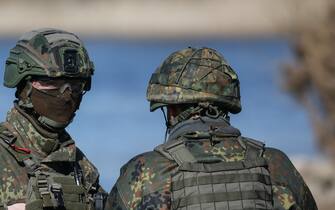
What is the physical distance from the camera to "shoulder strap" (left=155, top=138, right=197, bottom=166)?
7891 mm

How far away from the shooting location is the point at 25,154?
8.83m

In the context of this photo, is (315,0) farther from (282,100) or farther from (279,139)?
(282,100)

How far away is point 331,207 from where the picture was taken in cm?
2231

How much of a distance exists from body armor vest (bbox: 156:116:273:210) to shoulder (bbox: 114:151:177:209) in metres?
0.04

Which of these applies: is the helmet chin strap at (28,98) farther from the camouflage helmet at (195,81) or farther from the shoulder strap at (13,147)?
the camouflage helmet at (195,81)

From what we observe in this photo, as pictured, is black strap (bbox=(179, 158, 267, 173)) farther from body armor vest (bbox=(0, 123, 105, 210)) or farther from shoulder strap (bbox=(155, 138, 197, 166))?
body armor vest (bbox=(0, 123, 105, 210))

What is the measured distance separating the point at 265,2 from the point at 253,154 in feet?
124

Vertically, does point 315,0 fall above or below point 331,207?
above

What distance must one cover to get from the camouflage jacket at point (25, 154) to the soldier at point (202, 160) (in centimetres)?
92

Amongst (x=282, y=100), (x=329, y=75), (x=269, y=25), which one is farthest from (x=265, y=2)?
(x=329, y=75)

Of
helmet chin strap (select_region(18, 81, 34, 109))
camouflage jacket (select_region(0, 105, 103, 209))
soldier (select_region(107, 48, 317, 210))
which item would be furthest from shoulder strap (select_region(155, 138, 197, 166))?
helmet chin strap (select_region(18, 81, 34, 109))

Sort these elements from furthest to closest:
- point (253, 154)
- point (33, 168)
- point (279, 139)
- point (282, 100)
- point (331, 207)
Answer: point (282, 100), point (279, 139), point (331, 207), point (33, 168), point (253, 154)

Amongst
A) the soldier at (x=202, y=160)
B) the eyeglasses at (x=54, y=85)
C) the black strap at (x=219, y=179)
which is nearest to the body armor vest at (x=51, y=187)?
the eyeglasses at (x=54, y=85)

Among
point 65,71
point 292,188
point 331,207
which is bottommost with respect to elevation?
point 331,207
